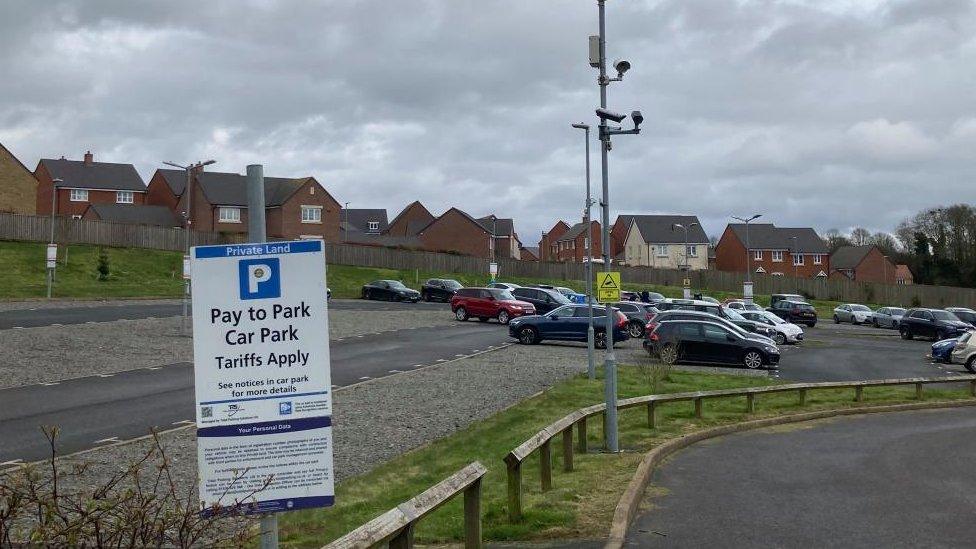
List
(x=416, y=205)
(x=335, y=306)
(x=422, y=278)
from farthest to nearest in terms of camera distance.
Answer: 1. (x=416, y=205)
2. (x=422, y=278)
3. (x=335, y=306)

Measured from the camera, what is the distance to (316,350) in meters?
4.73

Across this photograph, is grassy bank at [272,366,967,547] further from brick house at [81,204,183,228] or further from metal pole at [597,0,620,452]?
brick house at [81,204,183,228]

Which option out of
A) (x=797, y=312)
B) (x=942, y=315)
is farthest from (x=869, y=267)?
(x=942, y=315)

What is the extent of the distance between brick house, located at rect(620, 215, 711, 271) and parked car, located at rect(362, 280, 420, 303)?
60.7 meters

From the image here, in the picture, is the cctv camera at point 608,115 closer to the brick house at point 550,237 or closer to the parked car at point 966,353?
the parked car at point 966,353

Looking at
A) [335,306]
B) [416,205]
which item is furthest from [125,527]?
[416,205]

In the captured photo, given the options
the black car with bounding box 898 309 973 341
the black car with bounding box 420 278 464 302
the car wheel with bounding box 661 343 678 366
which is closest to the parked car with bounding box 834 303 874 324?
the black car with bounding box 898 309 973 341

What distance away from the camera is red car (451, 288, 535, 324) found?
43.7m

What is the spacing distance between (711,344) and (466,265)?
174 ft

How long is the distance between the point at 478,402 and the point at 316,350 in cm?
1513

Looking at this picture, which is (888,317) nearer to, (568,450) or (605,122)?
(605,122)

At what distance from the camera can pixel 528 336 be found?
34.9 metres

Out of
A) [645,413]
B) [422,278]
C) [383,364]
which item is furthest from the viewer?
[422,278]

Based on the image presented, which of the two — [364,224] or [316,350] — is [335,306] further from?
[364,224]
